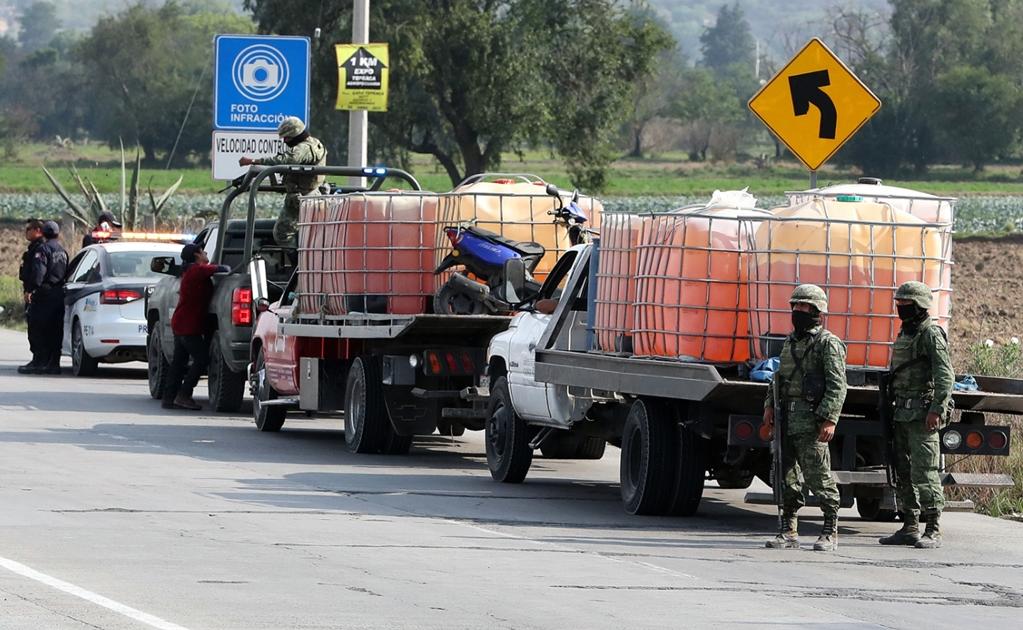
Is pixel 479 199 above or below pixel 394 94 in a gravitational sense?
below

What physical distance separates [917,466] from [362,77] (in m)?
14.5

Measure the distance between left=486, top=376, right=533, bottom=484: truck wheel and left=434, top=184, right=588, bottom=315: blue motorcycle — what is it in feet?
3.29

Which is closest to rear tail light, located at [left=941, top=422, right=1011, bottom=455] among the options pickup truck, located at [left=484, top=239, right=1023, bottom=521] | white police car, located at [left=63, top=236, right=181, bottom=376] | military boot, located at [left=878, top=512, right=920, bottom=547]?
pickup truck, located at [left=484, top=239, right=1023, bottom=521]

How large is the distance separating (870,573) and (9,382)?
15.3 m

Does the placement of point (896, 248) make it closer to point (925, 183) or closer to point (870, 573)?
point (870, 573)

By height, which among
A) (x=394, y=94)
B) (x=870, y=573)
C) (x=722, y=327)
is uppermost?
(x=394, y=94)

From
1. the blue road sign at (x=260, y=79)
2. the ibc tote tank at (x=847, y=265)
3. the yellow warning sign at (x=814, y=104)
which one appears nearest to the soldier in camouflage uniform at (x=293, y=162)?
the yellow warning sign at (x=814, y=104)

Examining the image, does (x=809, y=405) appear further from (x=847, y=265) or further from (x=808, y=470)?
(x=847, y=265)

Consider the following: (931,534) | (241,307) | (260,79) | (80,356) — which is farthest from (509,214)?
(260,79)

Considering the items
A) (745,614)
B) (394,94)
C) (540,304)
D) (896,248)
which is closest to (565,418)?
(540,304)

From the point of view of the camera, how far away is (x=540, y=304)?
14.7 meters

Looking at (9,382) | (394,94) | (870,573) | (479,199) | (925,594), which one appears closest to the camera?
(925,594)

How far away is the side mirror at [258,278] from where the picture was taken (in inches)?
778

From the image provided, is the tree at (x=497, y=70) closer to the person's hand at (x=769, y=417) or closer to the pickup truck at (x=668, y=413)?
the pickup truck at (x=668, y=413)
